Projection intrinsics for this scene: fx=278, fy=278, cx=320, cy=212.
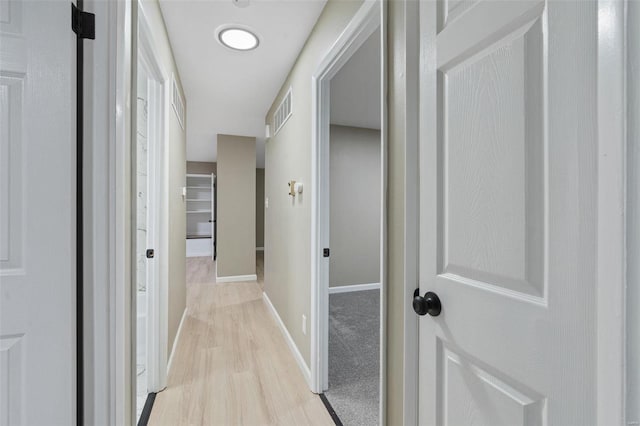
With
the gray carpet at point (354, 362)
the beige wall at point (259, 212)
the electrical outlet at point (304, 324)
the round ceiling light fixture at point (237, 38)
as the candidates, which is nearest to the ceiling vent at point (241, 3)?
the round ceiling light fixture at point (237, 38)

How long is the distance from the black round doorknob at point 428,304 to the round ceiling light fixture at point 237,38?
6.76ft

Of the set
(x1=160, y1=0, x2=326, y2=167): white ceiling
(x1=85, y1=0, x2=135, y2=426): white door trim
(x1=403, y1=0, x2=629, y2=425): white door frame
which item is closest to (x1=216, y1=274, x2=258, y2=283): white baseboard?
(x1=160, y1=0, x2=326, y2=167): white ceiling

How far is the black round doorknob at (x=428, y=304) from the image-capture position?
2.82ft

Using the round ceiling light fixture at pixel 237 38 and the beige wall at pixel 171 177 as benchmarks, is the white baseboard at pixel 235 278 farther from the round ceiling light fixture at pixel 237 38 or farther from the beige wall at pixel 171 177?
the round ceiling light fixture at pixel 237 38

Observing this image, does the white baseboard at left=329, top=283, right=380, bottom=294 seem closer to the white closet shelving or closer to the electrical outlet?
the electrical outlet

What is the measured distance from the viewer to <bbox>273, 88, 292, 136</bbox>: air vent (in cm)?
260

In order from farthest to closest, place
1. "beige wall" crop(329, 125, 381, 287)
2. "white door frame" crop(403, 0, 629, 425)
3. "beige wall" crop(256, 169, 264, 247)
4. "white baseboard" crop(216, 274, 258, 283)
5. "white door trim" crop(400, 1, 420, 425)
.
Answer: "beige wall" crop(256, 169, 264, 247) → "white baseboard" crop(216, 274, 258, 283) → "beige wall" crop(329, 125, 381, 287) → "white door trim" crop(400, 1, 420, 425) → "white door frame" crop(403, 0, 629, 425)

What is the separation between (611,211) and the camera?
470 mm

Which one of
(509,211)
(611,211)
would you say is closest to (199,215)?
(509,211)

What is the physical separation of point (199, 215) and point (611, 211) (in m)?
8.33

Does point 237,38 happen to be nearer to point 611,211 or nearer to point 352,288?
point 611,211

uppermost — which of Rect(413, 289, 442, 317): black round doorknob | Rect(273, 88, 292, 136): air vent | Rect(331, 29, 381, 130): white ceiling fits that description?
Rect(331, 29, 381, 130): white ceiling

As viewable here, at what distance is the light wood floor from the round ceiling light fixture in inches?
96.8

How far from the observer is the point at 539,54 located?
23.6 inches
